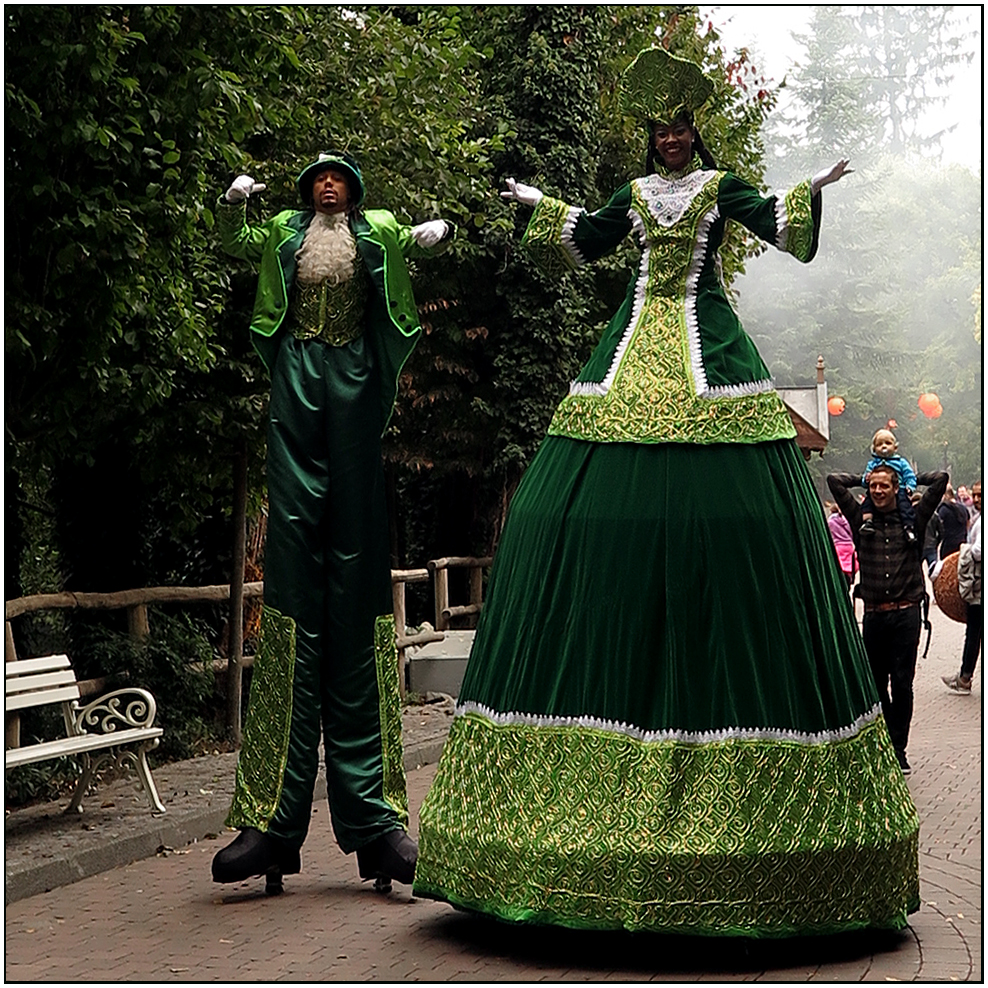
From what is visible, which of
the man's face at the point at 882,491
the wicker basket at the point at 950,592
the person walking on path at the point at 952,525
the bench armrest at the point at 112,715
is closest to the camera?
the bench armrest at the point at 112,715

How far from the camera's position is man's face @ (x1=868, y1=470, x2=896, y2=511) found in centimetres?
971

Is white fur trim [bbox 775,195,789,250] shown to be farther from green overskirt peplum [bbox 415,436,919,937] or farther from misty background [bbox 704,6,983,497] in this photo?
misty background [bbox 704,6,983,497]

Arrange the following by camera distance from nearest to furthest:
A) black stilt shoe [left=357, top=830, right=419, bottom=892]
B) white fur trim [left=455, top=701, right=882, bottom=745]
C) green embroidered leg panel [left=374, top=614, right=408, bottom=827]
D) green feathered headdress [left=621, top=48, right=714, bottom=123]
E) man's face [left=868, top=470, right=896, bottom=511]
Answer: white fur trim [left=455, top=701, right=882, bottom=745] → green feathered headdress [left=621, top=48, right=714, bottom=123] → black stilt shoe [left=357, top=830, right=419, bottom=892] → green embroidered leg panel [left=374, top=614, right=408, bottom=827] → man's face [left=868, top=470, right=896, bottom=511]

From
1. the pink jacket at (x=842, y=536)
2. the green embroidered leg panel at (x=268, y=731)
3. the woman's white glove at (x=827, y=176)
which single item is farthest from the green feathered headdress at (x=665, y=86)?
the pink jacket at (x=842, y=536)

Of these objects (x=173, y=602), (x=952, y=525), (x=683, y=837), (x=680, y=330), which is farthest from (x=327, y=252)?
(x=952, y=525)

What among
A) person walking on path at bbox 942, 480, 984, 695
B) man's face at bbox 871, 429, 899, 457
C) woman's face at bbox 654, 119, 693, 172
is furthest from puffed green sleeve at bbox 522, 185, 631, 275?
person walking on path at bbox 942, 480, 984, 695

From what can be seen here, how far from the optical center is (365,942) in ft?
19.3

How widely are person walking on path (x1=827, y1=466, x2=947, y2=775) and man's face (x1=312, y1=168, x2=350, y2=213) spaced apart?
4128 millimetres

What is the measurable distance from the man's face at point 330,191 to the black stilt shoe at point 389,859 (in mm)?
2535

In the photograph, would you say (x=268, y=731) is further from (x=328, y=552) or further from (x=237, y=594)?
(x=237, y=594)

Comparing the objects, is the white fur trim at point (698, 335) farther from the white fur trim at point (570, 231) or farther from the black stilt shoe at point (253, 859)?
the black stilt shoe at point (253, 859)

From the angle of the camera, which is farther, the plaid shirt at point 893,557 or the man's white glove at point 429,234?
the plaid shirt at point 893,557

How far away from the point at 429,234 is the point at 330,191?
442mm

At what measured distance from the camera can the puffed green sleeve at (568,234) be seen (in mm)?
6340
